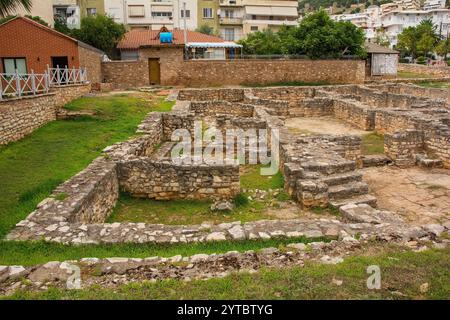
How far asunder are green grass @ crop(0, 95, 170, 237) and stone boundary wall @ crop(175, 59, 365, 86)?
37.6ft

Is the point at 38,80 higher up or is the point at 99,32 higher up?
the point at 99,32

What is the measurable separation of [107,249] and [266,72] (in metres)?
26.3

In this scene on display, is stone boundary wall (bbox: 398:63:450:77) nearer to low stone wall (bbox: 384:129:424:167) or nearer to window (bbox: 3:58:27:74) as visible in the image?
low stone wall (bbox: 384:129:424:167)

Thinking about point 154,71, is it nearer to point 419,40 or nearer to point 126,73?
point 126,73

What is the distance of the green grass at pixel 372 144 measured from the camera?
1402 cm

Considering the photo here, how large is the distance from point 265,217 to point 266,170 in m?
3.53

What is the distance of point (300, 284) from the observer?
4477mm

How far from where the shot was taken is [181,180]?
30.4ft

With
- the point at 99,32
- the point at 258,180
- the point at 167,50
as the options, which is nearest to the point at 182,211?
the point at 258,180

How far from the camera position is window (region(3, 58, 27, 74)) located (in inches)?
784

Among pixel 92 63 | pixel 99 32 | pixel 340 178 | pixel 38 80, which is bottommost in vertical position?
pixel 340 178

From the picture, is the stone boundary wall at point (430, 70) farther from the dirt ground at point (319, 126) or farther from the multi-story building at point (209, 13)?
the dirt ground at point (319, 126)

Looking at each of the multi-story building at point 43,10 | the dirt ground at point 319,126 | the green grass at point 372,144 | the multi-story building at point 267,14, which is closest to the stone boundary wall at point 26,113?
the dirt ground at point 319,126
